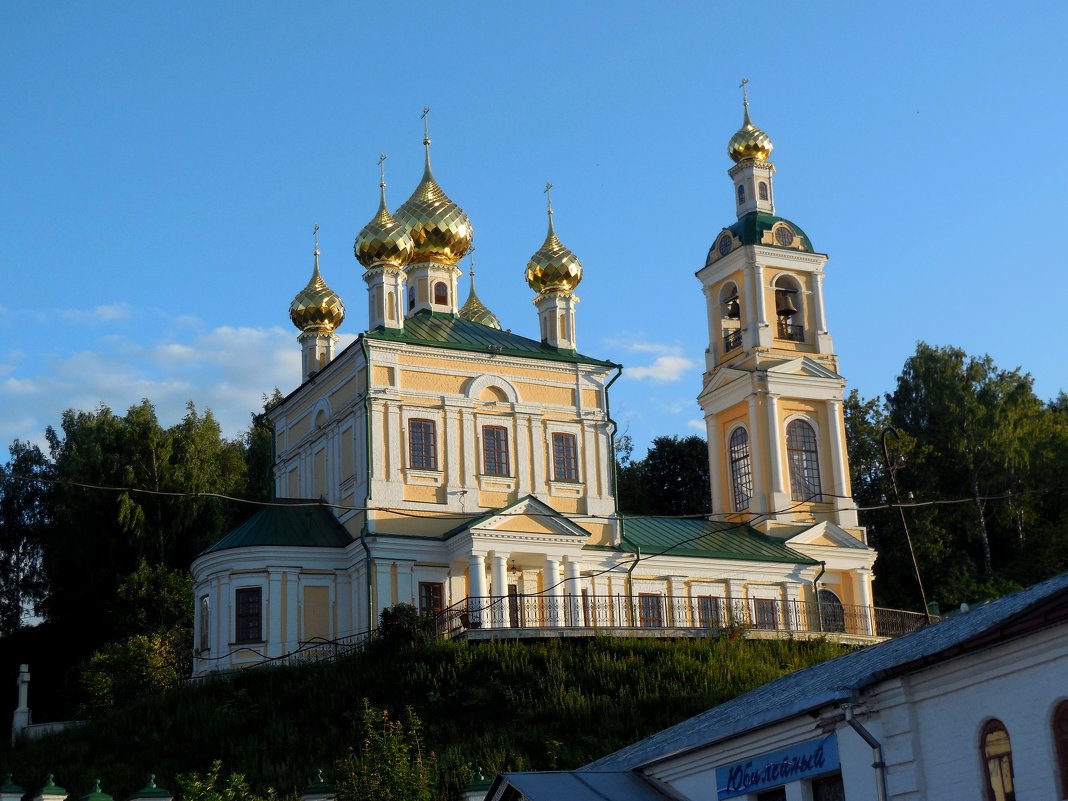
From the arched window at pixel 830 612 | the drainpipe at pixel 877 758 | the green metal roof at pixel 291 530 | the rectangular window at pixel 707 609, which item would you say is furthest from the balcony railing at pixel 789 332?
the drainpipe at pixel 877 758

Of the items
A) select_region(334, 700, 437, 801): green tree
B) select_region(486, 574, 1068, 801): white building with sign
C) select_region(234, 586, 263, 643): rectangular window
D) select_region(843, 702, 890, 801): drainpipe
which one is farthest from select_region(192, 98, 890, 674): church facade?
select_region(843, 702, 890, 801): drainpipe

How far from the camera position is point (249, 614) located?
33.3 m

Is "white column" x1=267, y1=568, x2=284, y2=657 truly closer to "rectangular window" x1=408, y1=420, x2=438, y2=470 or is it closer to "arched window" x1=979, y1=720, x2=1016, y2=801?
"rectangular window" x1=408, y1=420, x2=438, y2=470

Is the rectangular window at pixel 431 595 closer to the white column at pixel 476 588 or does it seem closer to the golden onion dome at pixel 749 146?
the white column at pixel 476 588

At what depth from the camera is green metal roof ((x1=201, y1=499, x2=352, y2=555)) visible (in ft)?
111

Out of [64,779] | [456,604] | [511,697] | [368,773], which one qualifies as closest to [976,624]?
[368,773]

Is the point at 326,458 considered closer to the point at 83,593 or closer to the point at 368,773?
the point at 83,593

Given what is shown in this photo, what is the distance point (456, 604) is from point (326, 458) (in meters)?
5.96

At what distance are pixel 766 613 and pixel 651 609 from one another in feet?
9.79

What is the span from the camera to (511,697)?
28312mm

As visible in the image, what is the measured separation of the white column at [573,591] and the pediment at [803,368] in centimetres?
856

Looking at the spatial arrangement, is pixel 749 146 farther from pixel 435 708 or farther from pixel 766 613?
pixel 435 708

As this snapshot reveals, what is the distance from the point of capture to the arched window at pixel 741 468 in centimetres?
4053

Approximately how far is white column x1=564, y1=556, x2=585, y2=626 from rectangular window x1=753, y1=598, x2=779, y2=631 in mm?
4834
